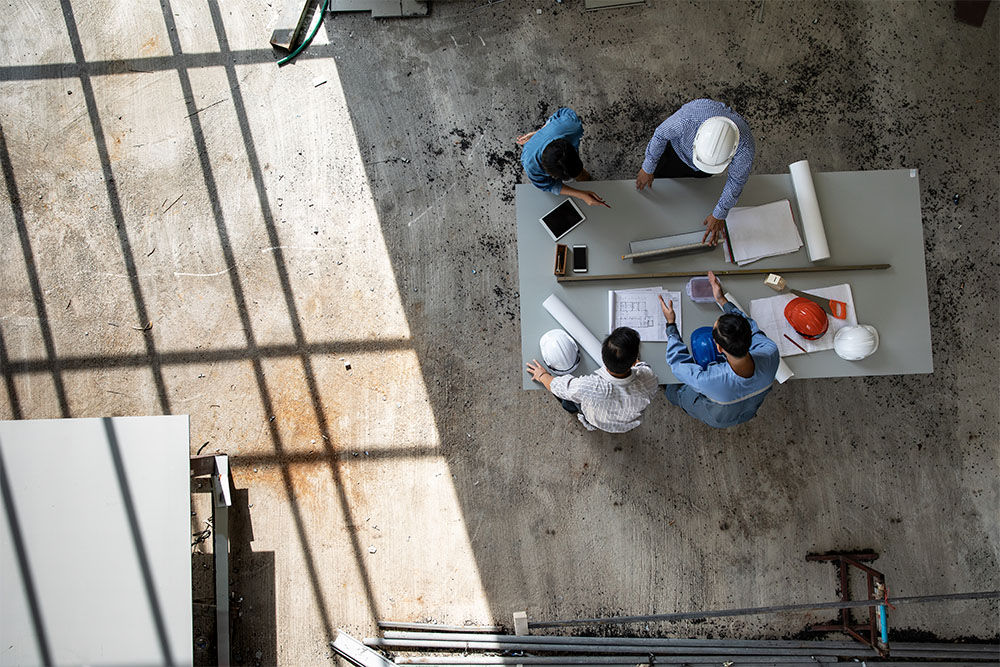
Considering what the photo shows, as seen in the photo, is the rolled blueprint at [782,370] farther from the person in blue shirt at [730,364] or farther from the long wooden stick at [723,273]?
the long wooden stick at [723,273]

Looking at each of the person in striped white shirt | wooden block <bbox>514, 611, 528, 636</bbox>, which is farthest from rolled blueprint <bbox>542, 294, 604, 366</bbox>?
wooden block <bbox>514, 611, 528, 636</bbox>

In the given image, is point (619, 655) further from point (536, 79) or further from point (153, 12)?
point (153, 12)

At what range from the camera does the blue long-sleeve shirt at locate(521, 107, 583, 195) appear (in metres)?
3.13

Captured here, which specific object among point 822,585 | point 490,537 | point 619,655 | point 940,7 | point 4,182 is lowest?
point 619,655

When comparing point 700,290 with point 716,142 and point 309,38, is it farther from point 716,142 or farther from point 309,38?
point 309,38

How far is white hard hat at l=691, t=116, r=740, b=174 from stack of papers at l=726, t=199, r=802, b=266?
0.27 m

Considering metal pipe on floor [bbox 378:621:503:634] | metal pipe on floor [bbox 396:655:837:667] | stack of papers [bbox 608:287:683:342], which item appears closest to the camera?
stack of papers [bbox 608:287:683:342]

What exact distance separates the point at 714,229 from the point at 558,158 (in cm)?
82

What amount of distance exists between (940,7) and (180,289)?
17.1ft

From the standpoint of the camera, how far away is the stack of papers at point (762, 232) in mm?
3117

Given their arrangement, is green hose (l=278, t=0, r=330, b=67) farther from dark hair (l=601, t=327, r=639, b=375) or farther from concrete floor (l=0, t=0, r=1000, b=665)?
dark hair (l=601, t=327, r=639, b=375)

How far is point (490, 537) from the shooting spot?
12.8ft

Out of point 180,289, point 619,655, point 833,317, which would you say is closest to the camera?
point 833,317

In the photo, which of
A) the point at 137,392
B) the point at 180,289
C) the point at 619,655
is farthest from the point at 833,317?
the point at 137,392
